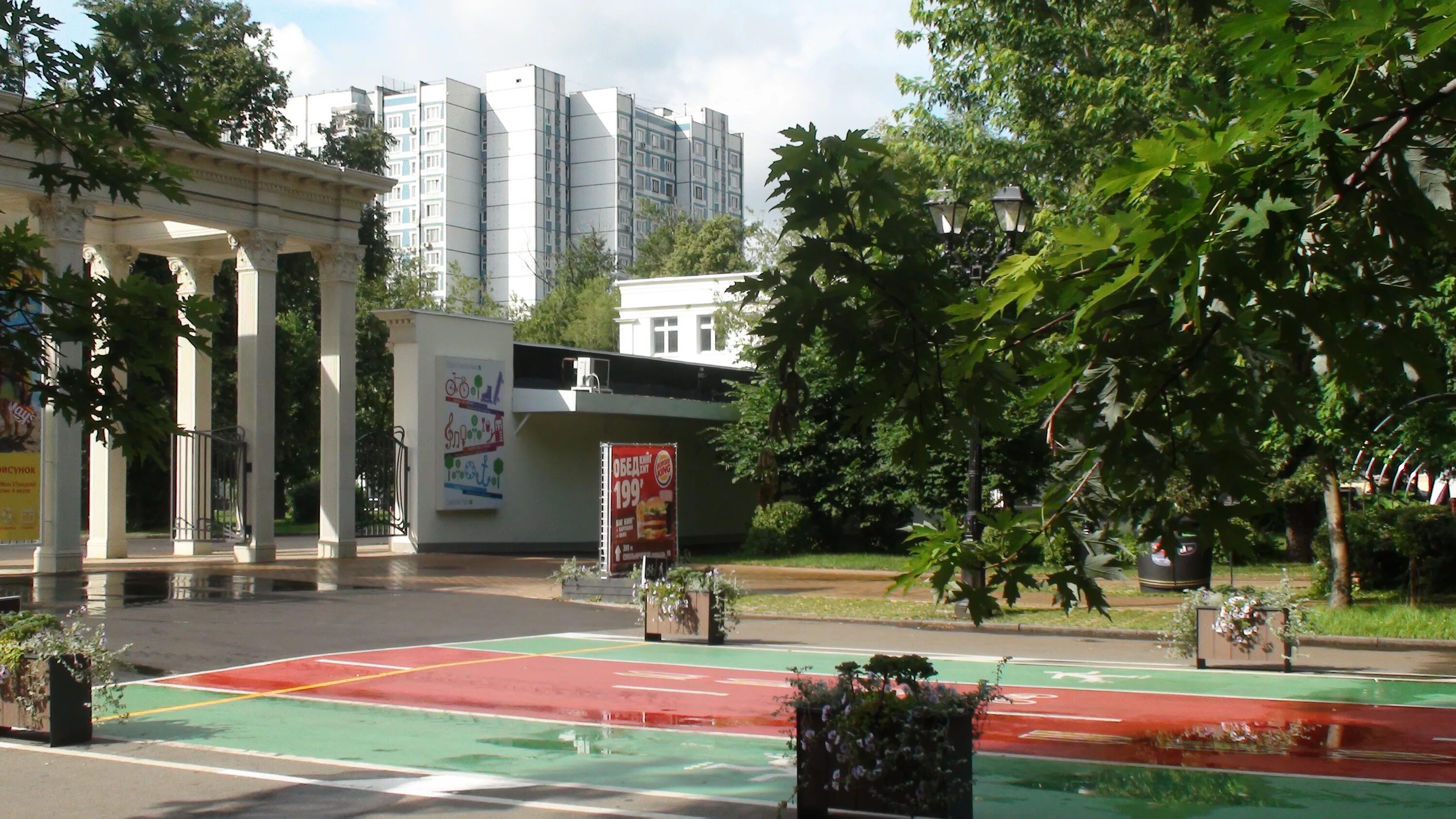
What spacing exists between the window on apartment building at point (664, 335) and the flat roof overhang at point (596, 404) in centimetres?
2415

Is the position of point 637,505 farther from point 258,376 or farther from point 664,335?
point 664,335

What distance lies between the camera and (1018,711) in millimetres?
11680

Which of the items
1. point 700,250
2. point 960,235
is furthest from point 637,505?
point 700,250

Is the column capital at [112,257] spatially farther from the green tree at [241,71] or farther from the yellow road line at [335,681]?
the yellow road line at [335,681]

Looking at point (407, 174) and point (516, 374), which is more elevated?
point (407, 174)

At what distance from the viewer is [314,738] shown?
1030 cm

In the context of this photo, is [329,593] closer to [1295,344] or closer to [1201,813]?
[1201,813]

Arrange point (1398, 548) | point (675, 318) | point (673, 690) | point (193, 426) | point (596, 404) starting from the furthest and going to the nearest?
point (675, 318) → point (596, 404) → point (193, 426) → point (1398, 548) → point (673, 690)

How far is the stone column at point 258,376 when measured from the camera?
90.2 feet

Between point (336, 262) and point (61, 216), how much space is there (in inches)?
256

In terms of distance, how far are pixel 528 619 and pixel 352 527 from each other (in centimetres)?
1101

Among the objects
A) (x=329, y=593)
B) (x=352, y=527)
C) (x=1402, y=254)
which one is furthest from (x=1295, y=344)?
(x=352, y=527)

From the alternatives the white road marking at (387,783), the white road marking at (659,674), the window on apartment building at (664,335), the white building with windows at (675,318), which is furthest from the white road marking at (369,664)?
the window on apartment building at (664,335)

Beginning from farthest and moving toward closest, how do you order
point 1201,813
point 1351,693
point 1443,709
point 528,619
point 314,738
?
point 528,619, point 1351,693, point 1443,709, point 314,738, point 1201,813
